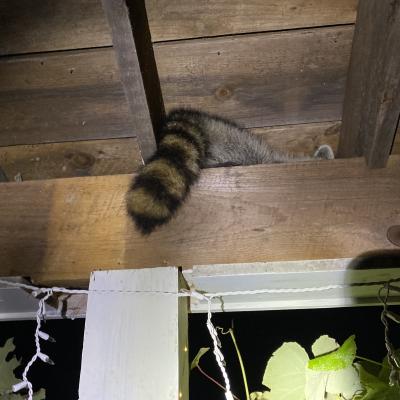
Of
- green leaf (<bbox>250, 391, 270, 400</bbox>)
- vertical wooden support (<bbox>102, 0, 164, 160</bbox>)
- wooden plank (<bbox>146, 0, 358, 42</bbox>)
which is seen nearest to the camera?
vertical wooden support (<bbox>102, 0, 164, 160</bbox>)

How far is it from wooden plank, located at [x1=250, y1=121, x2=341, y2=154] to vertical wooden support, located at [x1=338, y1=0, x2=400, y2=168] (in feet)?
0.49

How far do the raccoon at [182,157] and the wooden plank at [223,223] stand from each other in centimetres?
6

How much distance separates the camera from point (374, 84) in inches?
48.2

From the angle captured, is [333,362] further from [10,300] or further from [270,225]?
[10,300]

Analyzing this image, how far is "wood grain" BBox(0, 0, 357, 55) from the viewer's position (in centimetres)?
144

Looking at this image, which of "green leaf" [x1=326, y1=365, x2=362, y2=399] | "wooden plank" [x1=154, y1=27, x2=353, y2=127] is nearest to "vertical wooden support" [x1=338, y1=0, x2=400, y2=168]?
"wooden plank" [x1=154, y1=27, x2=353, y2=127]

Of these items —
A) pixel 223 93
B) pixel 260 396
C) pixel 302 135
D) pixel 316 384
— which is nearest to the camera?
pixel 316 384

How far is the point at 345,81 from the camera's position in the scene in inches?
62.2

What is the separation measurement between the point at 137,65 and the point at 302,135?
831 mm

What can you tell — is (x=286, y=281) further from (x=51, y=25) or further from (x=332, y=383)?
(x=51, y=25)

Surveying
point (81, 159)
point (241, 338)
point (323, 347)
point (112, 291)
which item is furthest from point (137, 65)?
point (241, 338)

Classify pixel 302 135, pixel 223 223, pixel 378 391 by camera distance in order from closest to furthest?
pixel 378 391 → pixel 223 223 → pixel 302 135

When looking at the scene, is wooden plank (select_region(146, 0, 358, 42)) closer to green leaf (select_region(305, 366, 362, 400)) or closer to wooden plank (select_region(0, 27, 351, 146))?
wooden plank (select_region(0, 27, 351, 146))

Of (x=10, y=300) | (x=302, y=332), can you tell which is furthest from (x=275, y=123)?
(x=10, y=300)
